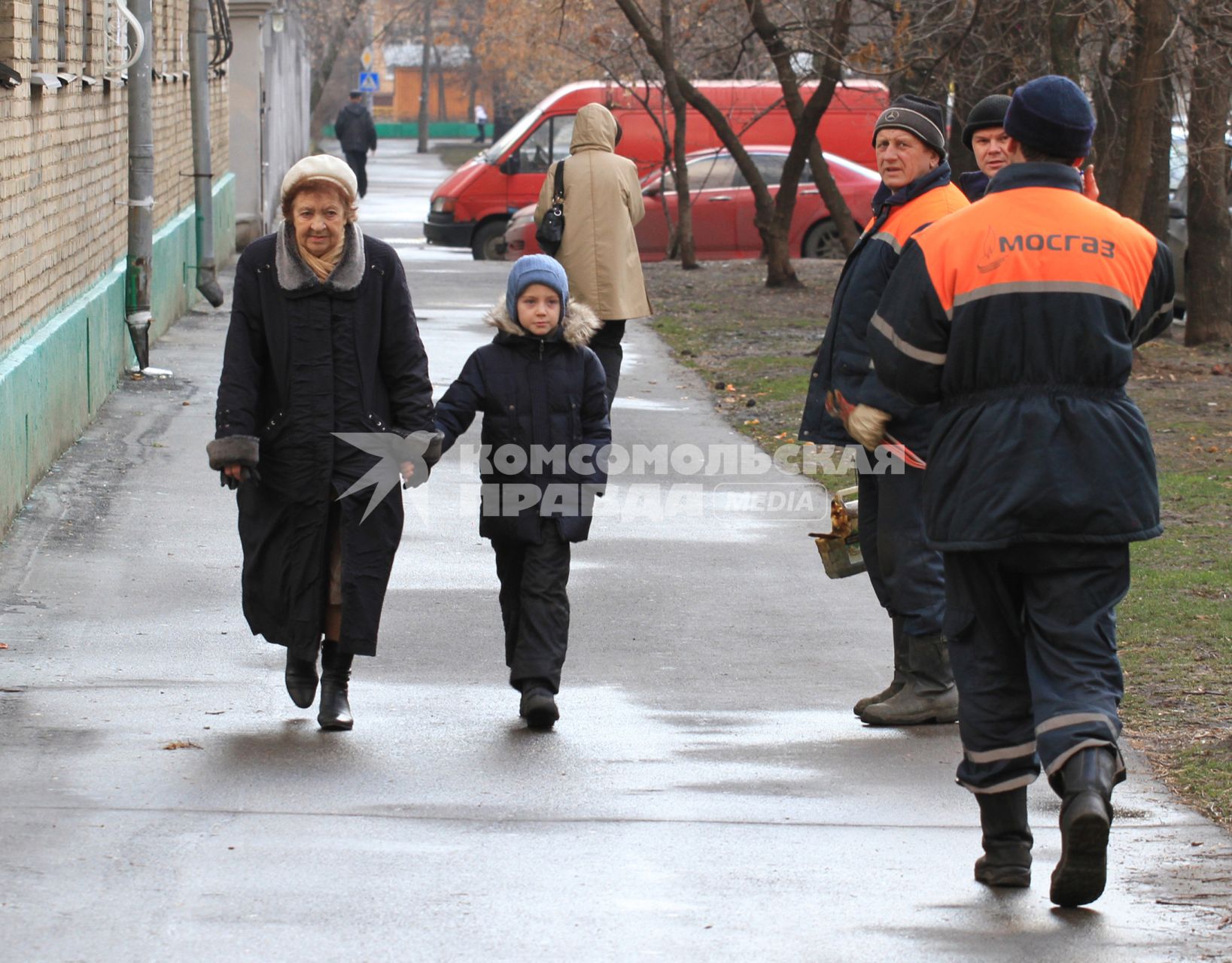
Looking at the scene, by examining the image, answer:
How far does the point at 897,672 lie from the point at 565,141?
744 inches

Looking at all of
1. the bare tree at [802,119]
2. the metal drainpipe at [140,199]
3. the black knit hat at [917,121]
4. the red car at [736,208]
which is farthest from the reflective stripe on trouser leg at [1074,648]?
the red car at [736,208]

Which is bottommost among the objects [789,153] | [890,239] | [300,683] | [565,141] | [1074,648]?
[300,683]

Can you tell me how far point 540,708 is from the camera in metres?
5.50

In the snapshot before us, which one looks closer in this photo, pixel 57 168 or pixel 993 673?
pixel 993 673

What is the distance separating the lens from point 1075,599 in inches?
159

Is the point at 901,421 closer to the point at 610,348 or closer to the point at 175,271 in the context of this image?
the point at 610,348

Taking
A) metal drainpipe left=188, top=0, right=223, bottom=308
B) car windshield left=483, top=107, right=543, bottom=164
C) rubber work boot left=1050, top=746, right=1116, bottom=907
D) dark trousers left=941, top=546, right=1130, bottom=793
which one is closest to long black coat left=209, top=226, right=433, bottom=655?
dark trousers left=941, top=546, right=1130, bottom=793

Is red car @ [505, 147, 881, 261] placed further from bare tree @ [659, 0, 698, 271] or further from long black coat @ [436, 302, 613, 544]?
long black coat @ [436, 302, 613, 544]

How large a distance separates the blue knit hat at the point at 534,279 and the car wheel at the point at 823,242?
18.6 m

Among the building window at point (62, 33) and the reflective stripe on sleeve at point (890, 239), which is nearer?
the reflective stripe on sleeve at point (890, 239)

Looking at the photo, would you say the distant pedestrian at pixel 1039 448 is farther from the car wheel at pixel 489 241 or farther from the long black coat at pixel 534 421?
the car wheel at pixel 489 241

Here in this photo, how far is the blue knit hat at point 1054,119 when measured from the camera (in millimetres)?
4141

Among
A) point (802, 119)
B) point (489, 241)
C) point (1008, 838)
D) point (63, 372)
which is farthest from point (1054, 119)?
point (489, 241)

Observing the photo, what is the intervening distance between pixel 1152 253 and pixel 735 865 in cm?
167
